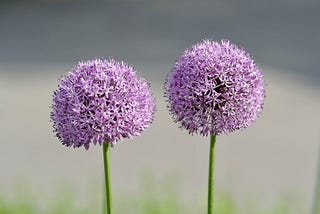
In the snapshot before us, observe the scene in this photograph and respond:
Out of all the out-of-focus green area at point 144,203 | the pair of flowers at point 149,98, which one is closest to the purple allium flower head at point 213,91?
the pair of flowers at point 149,98

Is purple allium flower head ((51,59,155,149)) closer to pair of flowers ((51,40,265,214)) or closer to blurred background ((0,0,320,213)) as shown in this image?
pair of flowers ((51,40,265,214))

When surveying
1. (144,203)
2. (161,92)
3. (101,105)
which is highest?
(101,105)

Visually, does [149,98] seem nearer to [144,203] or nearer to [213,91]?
[213,91]

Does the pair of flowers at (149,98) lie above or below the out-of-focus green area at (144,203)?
above

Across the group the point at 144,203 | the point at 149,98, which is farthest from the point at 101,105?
the point at 144,203

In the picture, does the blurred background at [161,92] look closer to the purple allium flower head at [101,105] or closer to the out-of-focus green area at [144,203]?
the out-of-focus green area at [144,203]

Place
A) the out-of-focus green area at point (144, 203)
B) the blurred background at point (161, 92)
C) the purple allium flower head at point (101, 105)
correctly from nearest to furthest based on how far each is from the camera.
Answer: the purple allium flower head at point (101, 105), the out-of-focus green area at point (144, 203), the blurred background at point (161, 92)
